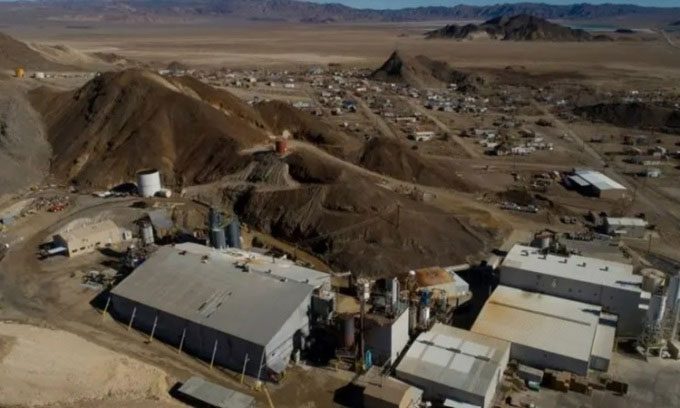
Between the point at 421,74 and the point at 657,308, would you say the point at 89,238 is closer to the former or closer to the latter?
the point at 657,308

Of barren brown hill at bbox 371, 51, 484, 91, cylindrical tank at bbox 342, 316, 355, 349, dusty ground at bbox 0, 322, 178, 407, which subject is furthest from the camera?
barren brown hill at bbox 371, 51, 484, 91

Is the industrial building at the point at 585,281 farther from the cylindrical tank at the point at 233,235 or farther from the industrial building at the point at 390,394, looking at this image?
the cylindrical tank at the point at 233,235

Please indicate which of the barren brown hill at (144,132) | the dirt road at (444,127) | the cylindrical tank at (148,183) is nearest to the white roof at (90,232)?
the cylindrical tank at (148,183)

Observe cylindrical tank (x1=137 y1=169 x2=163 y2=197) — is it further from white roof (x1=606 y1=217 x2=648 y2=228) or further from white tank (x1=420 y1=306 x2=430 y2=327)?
white roof (x1=606 y1=217 x2=648 y2=228)

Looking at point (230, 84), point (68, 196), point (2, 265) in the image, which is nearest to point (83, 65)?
point (230, 84)

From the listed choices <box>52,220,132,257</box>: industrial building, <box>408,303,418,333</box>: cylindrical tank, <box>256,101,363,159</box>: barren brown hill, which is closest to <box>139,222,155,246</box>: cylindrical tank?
<box>52,220,132,257</box>: industrial building
